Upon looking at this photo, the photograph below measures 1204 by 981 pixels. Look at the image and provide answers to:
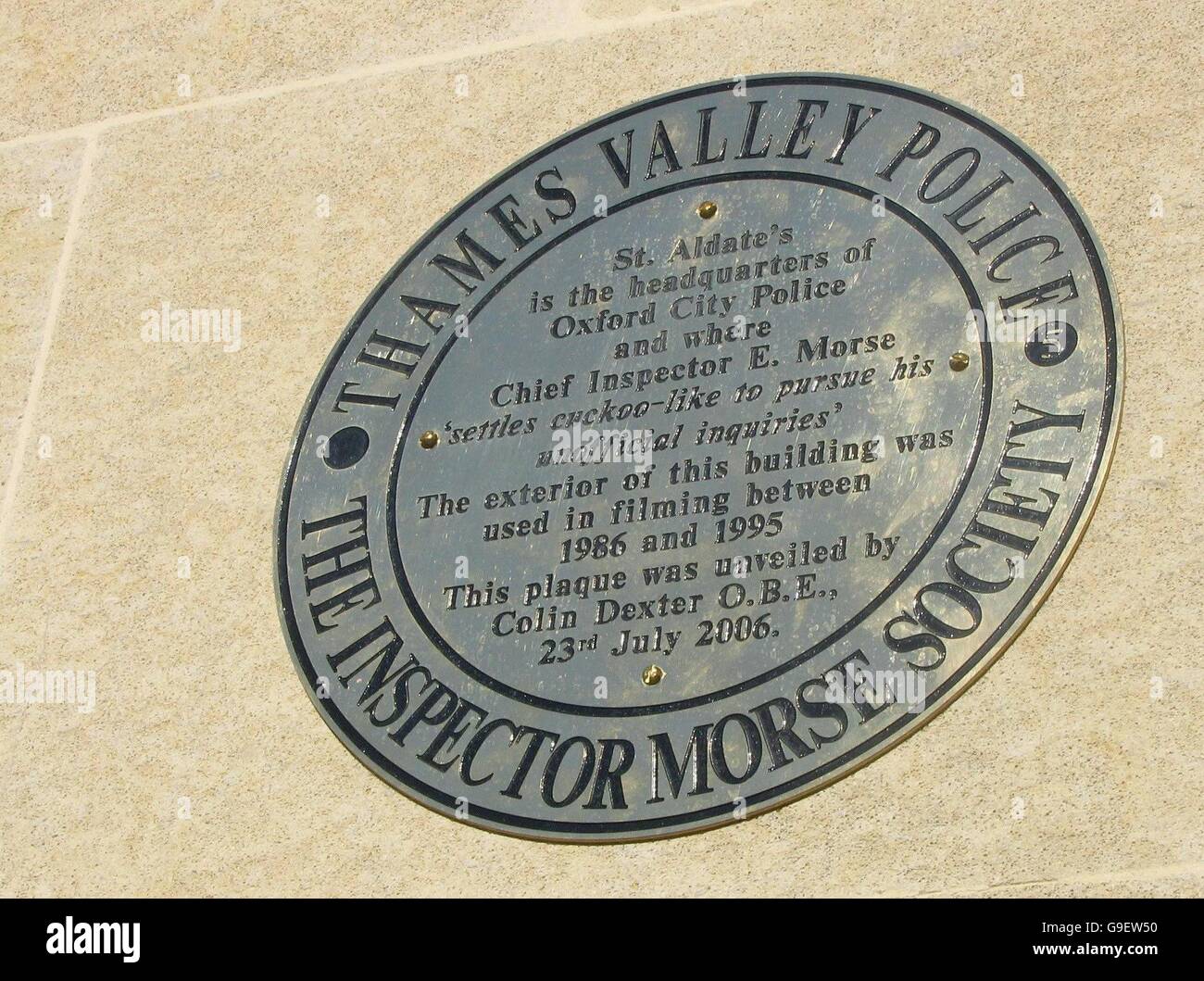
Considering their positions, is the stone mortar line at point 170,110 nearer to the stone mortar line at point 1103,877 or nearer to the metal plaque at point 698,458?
the metal plaque at point 698,458

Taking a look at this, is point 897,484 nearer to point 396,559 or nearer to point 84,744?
point 396,559

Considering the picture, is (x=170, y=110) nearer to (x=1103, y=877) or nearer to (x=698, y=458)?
(x=698, y=458)

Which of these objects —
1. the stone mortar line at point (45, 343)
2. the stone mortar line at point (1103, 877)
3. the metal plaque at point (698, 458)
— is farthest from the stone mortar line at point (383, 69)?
the stone mortar line at point (1103, 877)

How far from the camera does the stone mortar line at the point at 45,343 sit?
511 cm

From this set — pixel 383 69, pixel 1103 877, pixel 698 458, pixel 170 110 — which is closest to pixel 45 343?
pixel 170 110

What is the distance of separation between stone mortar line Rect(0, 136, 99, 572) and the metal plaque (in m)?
0.83

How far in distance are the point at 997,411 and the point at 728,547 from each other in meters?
0.60

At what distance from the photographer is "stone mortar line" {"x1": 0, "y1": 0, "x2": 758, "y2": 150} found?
5094mm

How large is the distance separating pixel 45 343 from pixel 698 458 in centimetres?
196

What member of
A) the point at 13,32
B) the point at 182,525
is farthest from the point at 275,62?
the point at 182,525

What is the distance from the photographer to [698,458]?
4332 millimetres

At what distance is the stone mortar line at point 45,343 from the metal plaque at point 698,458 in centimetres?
83

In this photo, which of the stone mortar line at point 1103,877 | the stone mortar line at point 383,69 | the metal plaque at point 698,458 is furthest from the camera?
the stone mortar line at point 383,69

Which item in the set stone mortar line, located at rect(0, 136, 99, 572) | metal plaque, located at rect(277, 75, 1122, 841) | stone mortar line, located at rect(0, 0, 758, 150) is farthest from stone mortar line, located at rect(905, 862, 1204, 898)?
stone mortar line, located at rect(0, 136, 99, 572)
